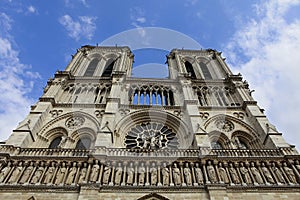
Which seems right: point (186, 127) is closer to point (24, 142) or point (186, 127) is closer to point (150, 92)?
point (150, 92)

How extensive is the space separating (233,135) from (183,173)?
5.58 m

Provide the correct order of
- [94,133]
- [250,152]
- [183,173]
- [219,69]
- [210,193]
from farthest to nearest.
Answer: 1. [219,69]
2. [94,133]
3. [250,152]
4. [183,173]
5. [210,193]

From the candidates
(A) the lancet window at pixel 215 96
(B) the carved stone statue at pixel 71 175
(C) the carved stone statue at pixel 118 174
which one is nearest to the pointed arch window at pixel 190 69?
(A) the lancet window at pixel 215 96

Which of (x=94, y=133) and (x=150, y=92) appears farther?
(x=150, y=92)

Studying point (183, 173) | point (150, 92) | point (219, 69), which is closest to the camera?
point (183, 173)

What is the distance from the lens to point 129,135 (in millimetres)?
14469

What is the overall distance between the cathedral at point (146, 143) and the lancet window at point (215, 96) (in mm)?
78

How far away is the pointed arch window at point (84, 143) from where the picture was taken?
13.5 metres

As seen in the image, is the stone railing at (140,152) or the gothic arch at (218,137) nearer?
the stone railing at (140,152)

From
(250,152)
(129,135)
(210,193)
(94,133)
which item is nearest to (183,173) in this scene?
(210,193)

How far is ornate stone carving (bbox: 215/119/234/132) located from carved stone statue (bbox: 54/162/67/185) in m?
9.35

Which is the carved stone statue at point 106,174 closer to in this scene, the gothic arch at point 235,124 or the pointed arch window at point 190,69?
the gothic arch at point 235,124

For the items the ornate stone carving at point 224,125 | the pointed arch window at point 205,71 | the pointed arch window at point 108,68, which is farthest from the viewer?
the pointed arch window at point 205,71

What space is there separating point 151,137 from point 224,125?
478cm
